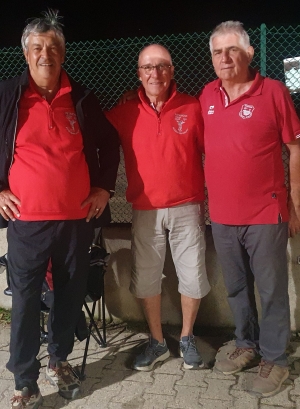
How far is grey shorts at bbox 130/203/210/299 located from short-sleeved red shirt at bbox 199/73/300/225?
30 cm

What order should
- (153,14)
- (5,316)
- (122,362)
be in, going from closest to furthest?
(122,362), (5,316), (153,14)

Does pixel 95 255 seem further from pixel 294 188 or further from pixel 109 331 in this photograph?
pixel 294 188

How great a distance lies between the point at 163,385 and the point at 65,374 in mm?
709

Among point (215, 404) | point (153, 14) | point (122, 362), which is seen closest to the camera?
point (215, 404)

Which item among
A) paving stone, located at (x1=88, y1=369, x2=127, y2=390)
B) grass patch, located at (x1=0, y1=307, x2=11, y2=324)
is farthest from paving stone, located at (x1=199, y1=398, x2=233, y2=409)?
grass patch, located at (x1=0, y1=307, x2=11, y2=324)

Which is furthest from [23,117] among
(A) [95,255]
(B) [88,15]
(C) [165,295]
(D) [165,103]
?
(B) [88,15]

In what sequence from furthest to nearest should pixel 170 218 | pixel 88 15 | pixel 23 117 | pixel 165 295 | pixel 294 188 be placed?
pixel 88 15
pixel 165 295
pixel 170 218
pixel 294 188
pixel 23 117

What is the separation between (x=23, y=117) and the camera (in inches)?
103

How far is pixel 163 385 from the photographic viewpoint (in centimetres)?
306

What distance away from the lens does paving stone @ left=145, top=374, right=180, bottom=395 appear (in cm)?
299

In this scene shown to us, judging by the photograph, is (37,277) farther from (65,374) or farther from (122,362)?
(122,362)

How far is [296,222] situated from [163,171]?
0.99 meters

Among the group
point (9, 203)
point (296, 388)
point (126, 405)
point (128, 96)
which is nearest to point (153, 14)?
point (128, 96)

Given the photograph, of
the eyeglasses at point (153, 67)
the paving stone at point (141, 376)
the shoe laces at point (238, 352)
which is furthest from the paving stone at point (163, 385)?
the eyeglasses at point (153, 67)
